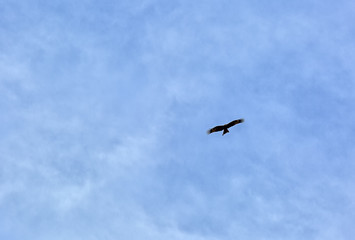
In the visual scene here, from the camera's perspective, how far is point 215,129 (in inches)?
3310
